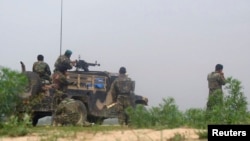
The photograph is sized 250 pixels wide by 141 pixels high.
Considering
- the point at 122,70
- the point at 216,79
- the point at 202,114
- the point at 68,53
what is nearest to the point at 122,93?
the point at 122,70

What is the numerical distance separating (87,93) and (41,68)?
153 centimetres

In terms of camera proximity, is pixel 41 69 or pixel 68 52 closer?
pixel 68 52

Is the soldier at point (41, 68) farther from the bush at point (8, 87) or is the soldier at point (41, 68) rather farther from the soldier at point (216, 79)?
the soldier at point (216, 79)

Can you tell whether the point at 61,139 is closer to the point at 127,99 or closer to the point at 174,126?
the point at 174,126

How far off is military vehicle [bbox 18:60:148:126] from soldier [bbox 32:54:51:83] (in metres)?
0.33

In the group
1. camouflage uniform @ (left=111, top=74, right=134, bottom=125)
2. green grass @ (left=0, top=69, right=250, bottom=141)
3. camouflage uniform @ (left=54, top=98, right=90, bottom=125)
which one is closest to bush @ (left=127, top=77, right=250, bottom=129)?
green grass @ (left=0, top=69, right=250, bottom=141)

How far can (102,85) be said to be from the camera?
47.8 ft

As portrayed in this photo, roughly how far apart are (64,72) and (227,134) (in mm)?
7338

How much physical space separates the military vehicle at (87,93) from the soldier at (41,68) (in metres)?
0.33

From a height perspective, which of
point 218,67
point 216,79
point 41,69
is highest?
point 218,67

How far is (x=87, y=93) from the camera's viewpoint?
46.2 feet

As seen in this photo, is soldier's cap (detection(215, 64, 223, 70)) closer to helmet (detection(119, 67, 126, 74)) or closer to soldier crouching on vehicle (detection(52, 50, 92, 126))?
helmet (detection(119, 67, 126, 74))

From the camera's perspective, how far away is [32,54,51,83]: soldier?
13250 mm

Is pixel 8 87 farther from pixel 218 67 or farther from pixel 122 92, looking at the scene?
pixel 218 67
